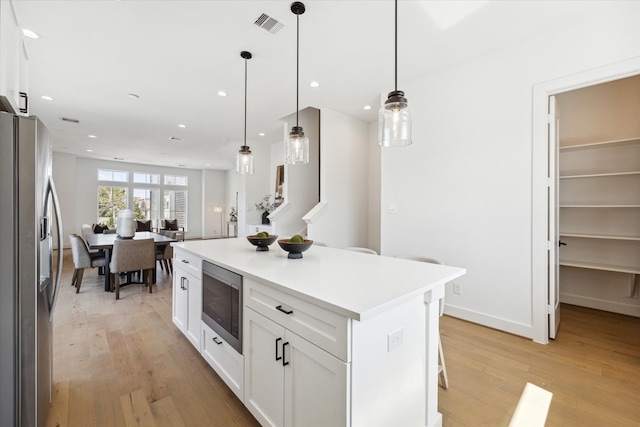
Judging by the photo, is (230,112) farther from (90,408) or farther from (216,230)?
(216,230)

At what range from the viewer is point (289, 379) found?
1.26 meters

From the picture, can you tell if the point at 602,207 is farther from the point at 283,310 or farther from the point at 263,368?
the point at 263,368

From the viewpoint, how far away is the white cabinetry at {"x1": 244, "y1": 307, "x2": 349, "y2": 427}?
1060 mm

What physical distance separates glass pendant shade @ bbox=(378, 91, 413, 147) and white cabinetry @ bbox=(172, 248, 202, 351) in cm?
167

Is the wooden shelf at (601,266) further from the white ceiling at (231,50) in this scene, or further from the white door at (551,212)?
the white ceiling at (231,50)

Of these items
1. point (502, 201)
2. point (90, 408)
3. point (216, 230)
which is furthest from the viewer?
point (216, 230)

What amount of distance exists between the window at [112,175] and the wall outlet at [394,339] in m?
10.9

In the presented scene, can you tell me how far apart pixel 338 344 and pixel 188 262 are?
1779 mm

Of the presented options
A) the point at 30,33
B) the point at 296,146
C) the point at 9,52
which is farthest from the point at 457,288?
the point at 30,33

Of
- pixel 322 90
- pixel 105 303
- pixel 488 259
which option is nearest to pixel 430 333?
pixel 488 259

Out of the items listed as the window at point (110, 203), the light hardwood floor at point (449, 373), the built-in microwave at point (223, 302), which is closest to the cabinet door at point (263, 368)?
the built-in microwave at point (223, 302)

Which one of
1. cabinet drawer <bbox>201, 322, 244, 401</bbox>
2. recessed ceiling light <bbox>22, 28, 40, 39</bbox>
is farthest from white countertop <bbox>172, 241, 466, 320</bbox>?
recessed ceiling light <bbox>22, 28, 40, 39</bbox>

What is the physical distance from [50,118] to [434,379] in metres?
6.66

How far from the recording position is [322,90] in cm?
363
